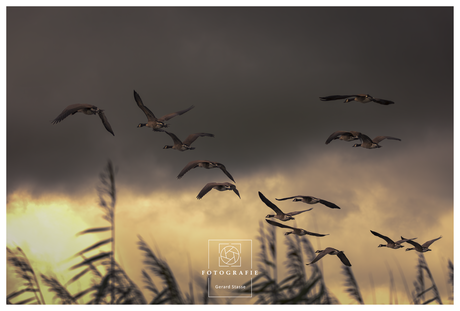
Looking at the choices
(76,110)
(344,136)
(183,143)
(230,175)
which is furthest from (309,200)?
(76,110)

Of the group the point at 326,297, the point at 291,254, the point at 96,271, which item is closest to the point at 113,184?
the point at 96,271

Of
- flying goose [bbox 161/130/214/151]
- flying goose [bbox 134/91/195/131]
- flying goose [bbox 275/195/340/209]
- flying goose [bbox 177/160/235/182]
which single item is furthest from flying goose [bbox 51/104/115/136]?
flying goose [bbox 275/195/340/209]

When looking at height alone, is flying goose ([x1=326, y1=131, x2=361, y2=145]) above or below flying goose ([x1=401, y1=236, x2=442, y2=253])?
above

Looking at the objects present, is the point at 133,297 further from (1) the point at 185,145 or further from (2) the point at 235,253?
(1) the point at 185,145

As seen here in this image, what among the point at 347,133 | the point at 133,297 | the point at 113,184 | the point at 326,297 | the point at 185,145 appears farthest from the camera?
the point at 185,145

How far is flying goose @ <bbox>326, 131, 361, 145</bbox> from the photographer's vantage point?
10086 millimetres

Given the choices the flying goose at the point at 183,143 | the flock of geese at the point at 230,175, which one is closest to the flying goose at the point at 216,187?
the flock of geese at the point at 230,175

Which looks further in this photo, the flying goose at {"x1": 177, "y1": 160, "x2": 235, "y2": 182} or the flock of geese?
the flying goose at {"x1": 177, "y1": 160, "x2": 235, "y2": 182}

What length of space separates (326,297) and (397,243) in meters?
5.36

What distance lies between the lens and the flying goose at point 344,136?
33.1 ft

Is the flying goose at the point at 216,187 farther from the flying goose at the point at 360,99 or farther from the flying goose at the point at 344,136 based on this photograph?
the flying goose at the point at 360,99

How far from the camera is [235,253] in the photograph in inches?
371

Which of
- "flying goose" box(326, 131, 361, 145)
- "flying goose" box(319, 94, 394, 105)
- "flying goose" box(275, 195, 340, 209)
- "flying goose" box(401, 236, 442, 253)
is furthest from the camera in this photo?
"flying goose" box(319, 94, 394, 105)

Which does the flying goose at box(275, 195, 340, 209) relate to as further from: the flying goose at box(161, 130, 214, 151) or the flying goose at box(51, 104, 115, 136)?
the flying goose at box(51, 104, 115, 136)
